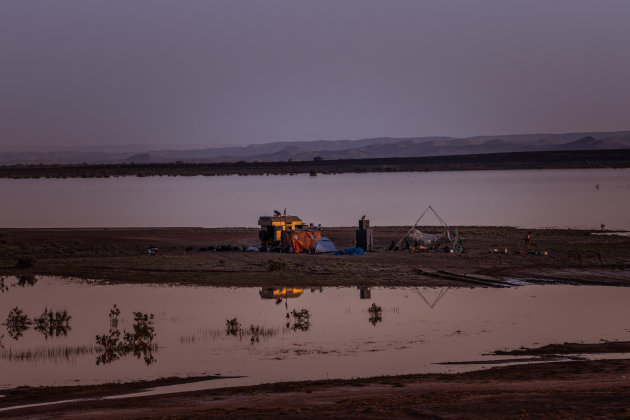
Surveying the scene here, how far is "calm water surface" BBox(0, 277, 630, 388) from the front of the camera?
17391mm

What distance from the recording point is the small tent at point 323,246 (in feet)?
115

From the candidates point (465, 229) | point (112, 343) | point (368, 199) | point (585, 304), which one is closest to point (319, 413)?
point (112, 343)

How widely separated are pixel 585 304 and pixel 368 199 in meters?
47.6

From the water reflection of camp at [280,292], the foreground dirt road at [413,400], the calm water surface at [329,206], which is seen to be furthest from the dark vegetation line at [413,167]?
the foreground dirt road at [413,400]

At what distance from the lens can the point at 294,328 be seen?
70.5ft

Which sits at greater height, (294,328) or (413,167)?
(413,167)

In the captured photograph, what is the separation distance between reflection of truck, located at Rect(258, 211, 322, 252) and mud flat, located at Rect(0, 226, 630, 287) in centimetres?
95

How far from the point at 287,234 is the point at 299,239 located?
0.50 metres

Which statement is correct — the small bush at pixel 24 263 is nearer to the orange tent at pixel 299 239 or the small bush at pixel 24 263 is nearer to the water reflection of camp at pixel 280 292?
the orange tent at pixel 299 239

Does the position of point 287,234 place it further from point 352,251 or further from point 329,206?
point 329,206

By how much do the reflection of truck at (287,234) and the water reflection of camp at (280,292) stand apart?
707 centimetres

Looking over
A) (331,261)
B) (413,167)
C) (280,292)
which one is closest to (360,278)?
(280,292)

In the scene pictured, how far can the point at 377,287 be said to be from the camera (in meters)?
28.1

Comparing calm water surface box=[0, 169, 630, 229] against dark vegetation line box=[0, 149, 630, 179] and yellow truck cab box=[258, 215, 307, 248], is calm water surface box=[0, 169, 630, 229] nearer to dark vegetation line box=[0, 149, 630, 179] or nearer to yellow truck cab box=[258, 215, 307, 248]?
yellow truck cab box=[258, 215, 307, 248]
